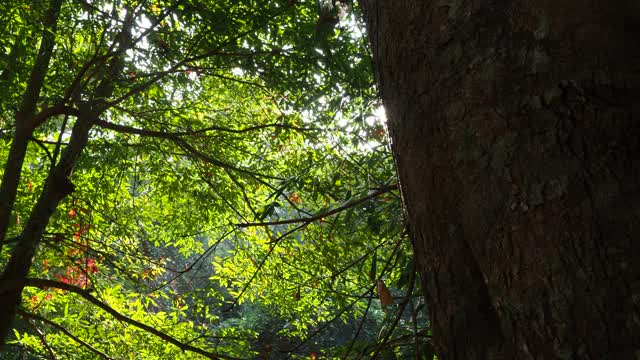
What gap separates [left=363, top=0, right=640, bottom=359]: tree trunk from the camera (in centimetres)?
65

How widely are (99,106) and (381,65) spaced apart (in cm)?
294

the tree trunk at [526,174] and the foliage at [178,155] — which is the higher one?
the foliage at [178,155]

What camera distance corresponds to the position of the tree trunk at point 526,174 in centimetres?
65

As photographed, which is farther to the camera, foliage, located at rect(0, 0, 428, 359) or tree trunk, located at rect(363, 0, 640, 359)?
foliage, located at rect(0, 0, 428, 359)

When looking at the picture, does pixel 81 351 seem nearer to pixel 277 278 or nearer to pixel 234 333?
pixel 234 333

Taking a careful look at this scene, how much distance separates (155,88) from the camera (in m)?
4.35

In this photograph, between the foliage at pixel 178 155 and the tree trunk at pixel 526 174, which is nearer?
the tree trunk at pixel 526 174

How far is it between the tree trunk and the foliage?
6.12 feet

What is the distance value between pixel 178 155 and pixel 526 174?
406 centimetres

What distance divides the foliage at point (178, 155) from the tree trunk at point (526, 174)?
1.87m

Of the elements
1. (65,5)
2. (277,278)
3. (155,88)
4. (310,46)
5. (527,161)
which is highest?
(65,5)

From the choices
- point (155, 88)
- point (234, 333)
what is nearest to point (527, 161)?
point (234, 333)

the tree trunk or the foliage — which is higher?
the foliage

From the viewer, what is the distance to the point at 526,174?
2.37 ft
